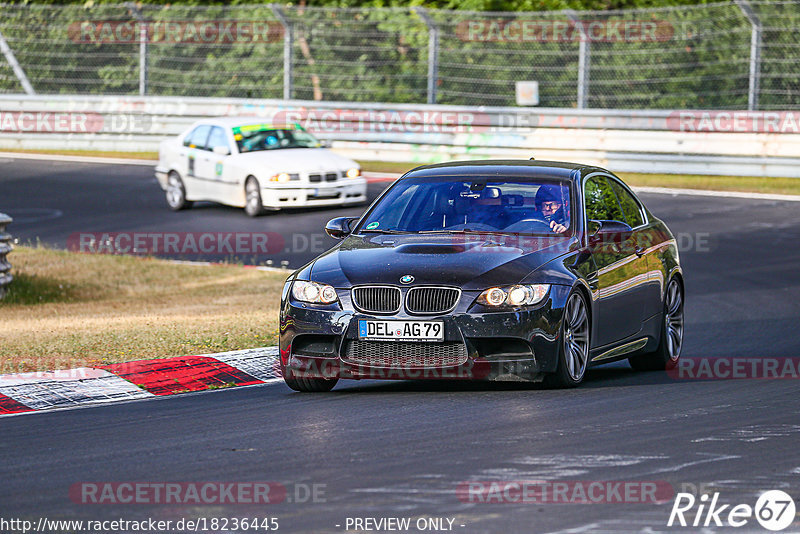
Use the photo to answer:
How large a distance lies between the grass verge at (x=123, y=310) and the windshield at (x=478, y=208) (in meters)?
1.99

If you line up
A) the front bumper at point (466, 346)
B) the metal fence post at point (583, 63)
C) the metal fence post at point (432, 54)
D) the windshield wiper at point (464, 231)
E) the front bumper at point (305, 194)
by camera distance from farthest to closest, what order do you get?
A: the metal fence post at point (432, 54) < the metal fence post at point (583, 63) < the front bumper at point (305, 194) < the windshield wiper at point (464, 231) < the front bumper at point (466, 346)

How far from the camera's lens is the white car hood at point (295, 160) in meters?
21.9

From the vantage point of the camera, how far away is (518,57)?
1067 inches

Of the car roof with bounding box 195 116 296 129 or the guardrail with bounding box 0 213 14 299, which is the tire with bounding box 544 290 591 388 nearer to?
the guardrail with bounding box 0 213 14 299

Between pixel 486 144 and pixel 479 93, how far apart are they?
1780mm

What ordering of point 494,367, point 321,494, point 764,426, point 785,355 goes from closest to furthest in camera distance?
1. point 321,494
2. point 764,426
3. point 494,367
4. point 785,355

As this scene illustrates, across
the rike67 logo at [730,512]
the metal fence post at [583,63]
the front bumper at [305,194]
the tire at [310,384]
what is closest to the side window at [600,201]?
the tire at [310,384]

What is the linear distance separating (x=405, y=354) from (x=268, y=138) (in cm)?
1452

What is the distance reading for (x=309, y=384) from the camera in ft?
30.9

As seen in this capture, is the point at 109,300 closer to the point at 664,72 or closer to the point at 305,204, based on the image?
the point at 305,204

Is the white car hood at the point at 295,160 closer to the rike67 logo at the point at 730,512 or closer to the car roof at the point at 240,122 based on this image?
the car roof at the point at 240,122

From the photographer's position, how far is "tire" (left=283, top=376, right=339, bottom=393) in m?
9.39

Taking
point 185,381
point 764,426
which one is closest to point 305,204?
point 185,381

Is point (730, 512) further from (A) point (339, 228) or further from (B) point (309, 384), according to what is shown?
(A) point (339, 228)
